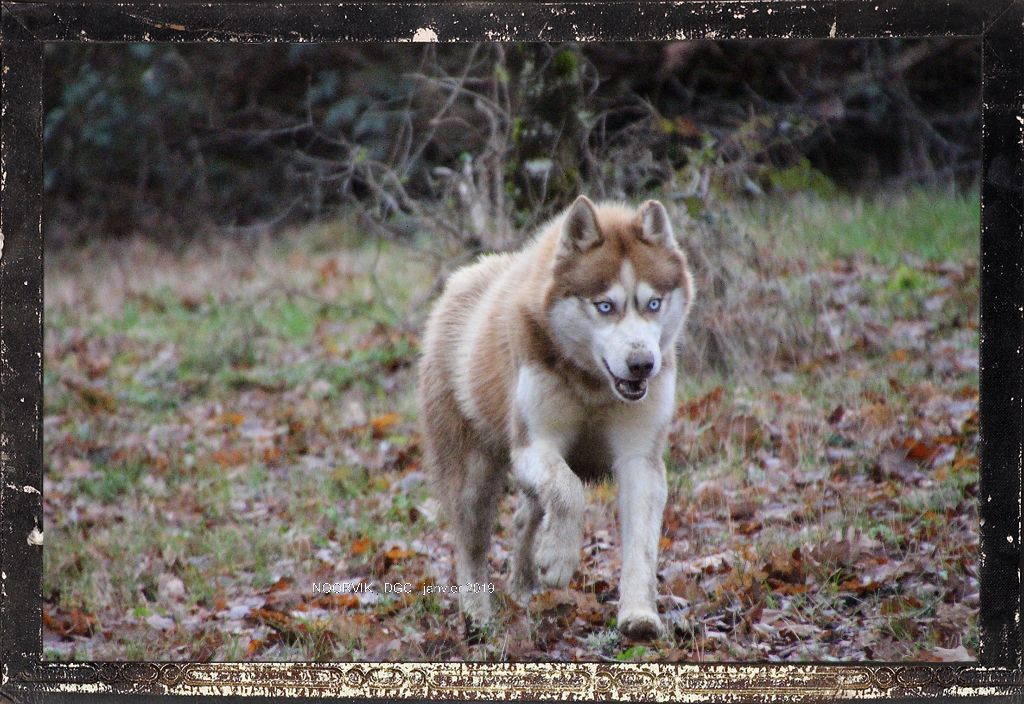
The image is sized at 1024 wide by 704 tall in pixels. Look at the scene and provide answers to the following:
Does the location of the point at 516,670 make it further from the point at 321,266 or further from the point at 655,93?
the point at 321,266

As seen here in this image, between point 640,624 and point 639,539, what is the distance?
0.30 m

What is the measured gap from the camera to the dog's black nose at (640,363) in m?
3.70

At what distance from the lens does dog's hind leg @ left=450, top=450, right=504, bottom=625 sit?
4.49 metres

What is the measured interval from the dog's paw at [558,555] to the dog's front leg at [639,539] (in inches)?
8.2

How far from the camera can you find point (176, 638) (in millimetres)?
4430

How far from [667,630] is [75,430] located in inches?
180

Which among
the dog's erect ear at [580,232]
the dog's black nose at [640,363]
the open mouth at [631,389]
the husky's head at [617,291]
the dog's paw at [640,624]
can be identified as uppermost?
the dog's erect ear at [580,232]

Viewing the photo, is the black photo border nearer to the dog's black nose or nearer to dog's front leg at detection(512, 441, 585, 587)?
dog's front leg at detection(512, 441, 585, 587)

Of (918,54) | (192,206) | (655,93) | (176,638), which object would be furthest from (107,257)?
(918,54)

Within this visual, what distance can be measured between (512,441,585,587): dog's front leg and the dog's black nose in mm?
442

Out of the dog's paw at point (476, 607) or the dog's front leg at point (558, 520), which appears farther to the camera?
the dog's paw at point (476, 607)

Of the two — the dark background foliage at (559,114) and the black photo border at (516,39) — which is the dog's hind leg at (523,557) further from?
the dark background foliage at (559,114)

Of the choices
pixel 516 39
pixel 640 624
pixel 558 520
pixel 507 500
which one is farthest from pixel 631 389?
pixel 507 500

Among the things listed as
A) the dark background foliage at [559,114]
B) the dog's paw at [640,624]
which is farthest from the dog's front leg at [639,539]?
the dark background foliage at [559,114]
